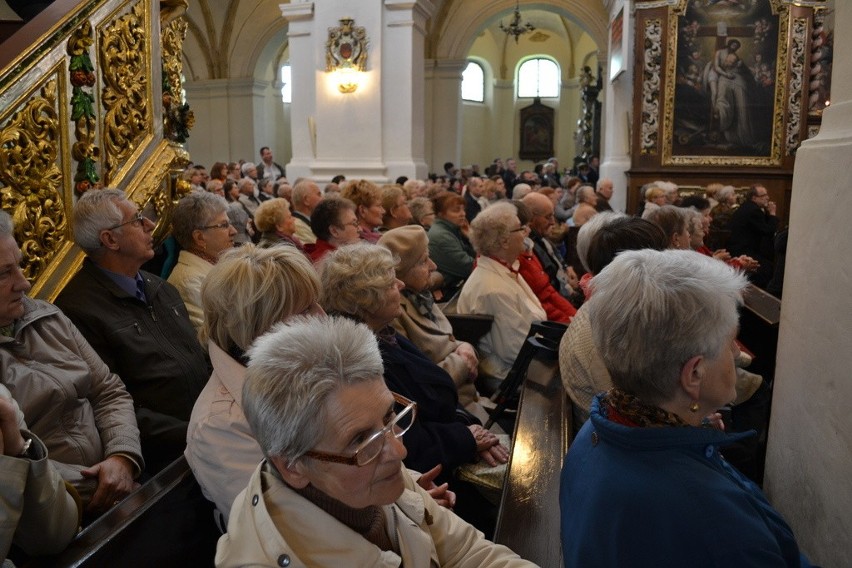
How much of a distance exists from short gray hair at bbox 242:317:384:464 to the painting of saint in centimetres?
1038

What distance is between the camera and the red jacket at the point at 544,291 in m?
4.56

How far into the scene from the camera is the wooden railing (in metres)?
2.59

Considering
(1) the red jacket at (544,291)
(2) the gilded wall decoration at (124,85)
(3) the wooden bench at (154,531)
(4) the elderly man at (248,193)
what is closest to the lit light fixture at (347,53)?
(4) the elderly man at (248,193)

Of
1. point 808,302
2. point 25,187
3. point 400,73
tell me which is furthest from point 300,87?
point 808,302

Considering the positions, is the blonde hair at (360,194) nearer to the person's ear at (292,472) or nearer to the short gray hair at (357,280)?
the short gray hair at (357,280)

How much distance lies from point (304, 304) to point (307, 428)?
0.83m

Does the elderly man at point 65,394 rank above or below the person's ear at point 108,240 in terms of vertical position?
below

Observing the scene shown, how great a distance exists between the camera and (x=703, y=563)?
4.35ft

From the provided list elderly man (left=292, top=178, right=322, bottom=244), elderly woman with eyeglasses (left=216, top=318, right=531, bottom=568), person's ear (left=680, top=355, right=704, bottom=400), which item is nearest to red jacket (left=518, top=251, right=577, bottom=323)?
elderly man (left=292, top=178, right=322, bottom=244)

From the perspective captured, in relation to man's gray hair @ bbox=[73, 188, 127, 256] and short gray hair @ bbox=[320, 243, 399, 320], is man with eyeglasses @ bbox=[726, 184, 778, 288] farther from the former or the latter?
man's gray hair @ bbox=[73, 188, 127, 256]

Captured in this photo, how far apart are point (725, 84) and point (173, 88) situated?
29.9 ft

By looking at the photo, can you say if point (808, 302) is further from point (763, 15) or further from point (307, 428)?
point (763, 15)

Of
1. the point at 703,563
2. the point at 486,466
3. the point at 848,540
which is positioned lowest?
the point at 486,466

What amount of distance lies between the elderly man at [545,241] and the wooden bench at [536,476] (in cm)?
319
